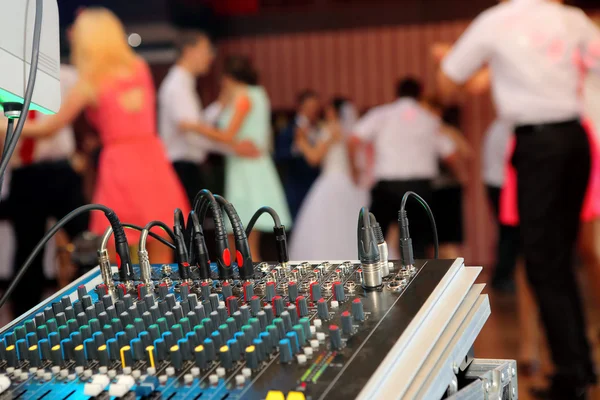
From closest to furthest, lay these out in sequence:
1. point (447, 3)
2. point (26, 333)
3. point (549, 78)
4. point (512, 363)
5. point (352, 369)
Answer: point (352, 369), point (26, 333), point (512, 363), point (549, 78), point (447, 3)

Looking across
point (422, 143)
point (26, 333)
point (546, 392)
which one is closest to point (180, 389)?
point (26, 333)

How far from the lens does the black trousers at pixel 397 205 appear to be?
4602mm

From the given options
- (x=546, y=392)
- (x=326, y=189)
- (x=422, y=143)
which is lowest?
(x=546, y=392)

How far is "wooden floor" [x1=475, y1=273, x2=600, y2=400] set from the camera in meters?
3.04

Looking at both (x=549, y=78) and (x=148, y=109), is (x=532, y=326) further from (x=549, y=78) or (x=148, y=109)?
(x=148, y=109)

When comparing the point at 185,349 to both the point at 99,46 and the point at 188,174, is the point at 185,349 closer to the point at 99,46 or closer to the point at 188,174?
the point at 99,46

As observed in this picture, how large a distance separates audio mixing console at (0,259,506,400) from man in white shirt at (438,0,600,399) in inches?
63.8

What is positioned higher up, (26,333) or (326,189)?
(26,333)

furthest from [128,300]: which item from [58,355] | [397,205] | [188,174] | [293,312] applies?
[397,205]

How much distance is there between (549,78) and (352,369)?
2.12 meters

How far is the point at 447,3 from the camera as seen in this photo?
253 inches

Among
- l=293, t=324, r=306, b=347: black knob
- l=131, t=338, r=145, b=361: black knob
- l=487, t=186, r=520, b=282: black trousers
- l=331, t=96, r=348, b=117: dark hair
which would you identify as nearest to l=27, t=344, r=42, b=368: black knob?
l=131, t=338, r=145, b=361: black knob

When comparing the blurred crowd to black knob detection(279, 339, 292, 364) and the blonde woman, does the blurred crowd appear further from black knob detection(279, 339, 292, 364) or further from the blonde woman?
black knob detection(279, 339, 292, 364)

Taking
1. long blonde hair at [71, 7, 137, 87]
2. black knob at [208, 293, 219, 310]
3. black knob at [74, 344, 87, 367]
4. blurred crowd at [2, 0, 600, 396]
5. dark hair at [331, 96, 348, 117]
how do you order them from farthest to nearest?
dark hair at [331, 96, 348, 117] → long blonde hair at [71, 7, 137, 87] → blurred crowd at [2, 0, 600, 396] → black knob at [208, 293, 219, 310] → black knob at [74, 344, 87, 367]
